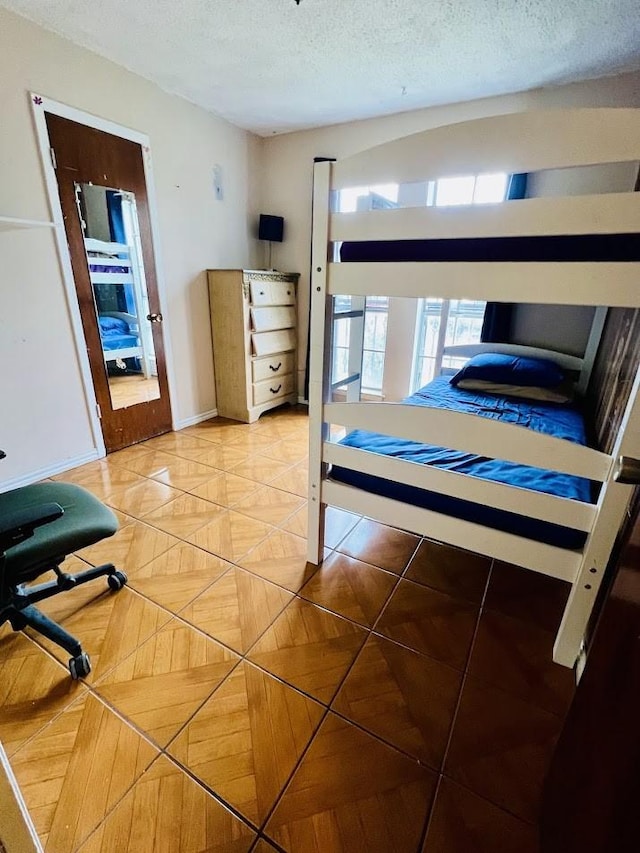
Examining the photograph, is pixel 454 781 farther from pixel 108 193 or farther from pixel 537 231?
pixel 108 193

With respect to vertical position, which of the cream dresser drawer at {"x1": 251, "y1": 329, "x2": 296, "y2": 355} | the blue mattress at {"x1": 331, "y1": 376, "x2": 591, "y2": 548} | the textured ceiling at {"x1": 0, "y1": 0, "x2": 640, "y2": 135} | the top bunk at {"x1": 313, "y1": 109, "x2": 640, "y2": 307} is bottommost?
the blue mattress at {"x1": 331, "y1": 376, "x2": 591, "y2": 548}

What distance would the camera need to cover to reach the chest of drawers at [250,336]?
3.34 metres

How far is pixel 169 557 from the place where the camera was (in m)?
1.83

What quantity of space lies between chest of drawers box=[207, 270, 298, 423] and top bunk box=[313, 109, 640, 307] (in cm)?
209

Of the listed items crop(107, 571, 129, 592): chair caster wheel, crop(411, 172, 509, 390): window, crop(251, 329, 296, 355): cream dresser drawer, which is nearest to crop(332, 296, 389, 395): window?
crop(411, 172, 509, 390): window

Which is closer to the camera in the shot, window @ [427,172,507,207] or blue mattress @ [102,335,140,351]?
blue mattress @ [102,335,140,351]

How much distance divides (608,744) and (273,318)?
349 cm

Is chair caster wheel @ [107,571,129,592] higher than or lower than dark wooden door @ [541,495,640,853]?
lower

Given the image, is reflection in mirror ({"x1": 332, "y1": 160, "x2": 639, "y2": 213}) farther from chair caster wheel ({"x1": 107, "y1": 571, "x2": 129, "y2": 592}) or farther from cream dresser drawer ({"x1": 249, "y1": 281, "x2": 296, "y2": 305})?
chair caster wheel ({"x1": 107, "y1": 571, "x2": 129, "y2": 592})

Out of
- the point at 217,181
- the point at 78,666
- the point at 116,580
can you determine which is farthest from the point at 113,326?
the point at 78,666

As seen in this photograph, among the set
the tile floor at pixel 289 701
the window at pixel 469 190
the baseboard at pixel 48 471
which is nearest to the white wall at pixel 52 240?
the baseboard at pixel 48 471

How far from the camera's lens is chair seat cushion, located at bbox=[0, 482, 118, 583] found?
1.19 meters

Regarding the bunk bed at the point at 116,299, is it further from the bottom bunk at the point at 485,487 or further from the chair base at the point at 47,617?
the bottom bunk at the point at 485,487

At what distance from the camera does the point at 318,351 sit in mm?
1537
